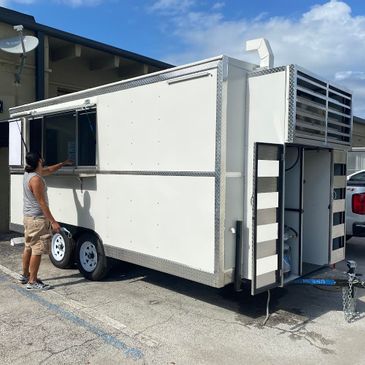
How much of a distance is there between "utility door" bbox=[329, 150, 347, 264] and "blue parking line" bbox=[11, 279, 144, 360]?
9.62 ft

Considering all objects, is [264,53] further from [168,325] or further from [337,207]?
[168,325]

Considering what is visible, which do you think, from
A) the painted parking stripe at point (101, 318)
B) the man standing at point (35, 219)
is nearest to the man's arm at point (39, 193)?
the man standing at point (35, 219)

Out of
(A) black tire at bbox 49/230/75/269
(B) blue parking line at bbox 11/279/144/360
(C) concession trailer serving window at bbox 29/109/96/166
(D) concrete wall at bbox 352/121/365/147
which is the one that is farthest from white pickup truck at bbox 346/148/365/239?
(D) concrete wall at bbox 352/121/365/147

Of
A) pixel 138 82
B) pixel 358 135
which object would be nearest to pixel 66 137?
pixel 138 82

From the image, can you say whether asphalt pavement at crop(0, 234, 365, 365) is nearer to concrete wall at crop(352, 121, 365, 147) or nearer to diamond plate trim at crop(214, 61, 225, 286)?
diamond plate trim at crop(214, 61, 225, 286)

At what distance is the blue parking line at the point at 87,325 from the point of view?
3889 mm

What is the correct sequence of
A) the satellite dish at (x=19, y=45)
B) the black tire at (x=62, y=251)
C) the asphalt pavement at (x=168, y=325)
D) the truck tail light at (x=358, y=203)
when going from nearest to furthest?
the asphalt pavement at (x=168, y=325) → the black tire at (x=62, y=251) → the truck tail light at (x=358, y=203) → the satellite dish at (x=19, y=45)

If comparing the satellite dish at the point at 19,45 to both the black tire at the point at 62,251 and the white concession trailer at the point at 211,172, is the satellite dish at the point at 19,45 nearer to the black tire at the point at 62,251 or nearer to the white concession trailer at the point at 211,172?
the white concession trailer at the point at 211,172

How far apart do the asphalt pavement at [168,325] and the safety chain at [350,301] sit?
91 mm

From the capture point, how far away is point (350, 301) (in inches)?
190

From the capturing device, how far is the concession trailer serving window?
6074 mm

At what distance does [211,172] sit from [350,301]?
7.09 feet

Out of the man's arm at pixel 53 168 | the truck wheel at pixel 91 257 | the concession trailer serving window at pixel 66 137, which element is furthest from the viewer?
the man's arm at pixel 53 168

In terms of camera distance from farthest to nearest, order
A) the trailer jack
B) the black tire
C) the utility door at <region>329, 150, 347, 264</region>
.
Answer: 1. the black tire
2. the utility door at <region>329, 150, 347, 264</region>
3. the trailer jack
